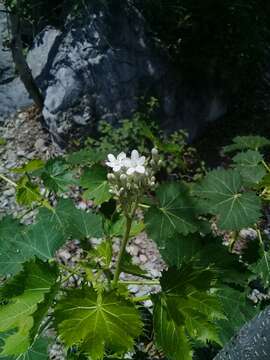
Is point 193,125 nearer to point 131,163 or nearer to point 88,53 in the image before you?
point 88,53

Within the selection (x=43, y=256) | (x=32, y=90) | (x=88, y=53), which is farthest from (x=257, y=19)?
(x=43, y=256)

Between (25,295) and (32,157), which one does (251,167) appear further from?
(32,157)

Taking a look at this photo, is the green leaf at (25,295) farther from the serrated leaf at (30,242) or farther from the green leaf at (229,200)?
the green leaf at (229,200)

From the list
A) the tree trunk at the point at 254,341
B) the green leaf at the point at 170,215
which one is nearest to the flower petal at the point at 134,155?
the green leaf at the point at 170,215

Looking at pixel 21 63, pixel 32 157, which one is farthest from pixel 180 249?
pixel 21 63

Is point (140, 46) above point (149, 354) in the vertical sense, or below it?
above

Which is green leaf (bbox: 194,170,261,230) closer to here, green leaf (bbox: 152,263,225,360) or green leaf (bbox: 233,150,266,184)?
green leaf (bbox: 233,150,266,184)

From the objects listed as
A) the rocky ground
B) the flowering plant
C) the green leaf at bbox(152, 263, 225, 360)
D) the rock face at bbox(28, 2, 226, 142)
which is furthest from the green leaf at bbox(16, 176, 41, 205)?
the rock face at bbox(28, 2, 226, 142)
